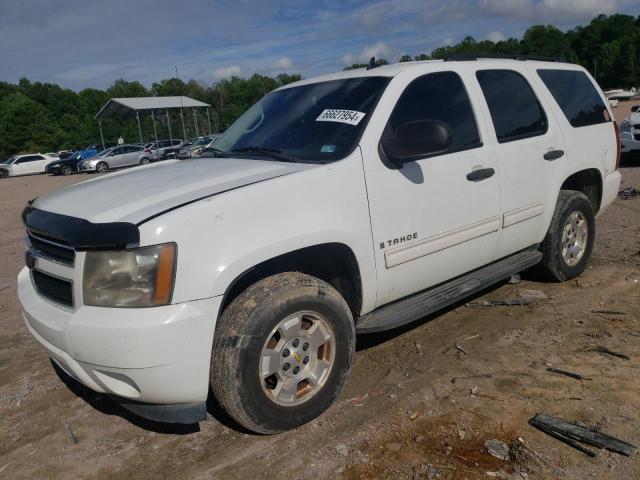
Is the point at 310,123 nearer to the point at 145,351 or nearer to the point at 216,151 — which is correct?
the point at 216,151

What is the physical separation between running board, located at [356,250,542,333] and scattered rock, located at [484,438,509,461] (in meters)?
0.85

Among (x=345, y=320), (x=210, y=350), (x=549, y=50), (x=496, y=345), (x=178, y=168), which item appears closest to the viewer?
(x=210, y=350)

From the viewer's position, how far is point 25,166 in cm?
3844

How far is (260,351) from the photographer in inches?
110

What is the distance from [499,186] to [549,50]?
342 ft

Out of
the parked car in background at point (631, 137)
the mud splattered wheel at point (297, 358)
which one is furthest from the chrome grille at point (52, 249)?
the parked car in background at point (631, 137)

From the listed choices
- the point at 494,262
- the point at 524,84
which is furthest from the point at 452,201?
the point at 524,84

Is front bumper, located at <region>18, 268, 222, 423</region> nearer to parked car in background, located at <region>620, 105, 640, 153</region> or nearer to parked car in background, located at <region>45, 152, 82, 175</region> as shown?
parked car in background, located at <region>620, 105, 640, 153</region>

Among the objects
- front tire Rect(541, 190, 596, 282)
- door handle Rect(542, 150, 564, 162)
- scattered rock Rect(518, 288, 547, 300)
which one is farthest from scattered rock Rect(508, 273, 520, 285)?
door handle Rect(542, 150, 564, 162)

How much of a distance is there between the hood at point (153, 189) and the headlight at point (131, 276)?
0.17 meters

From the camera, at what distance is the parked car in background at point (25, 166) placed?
38156 mm

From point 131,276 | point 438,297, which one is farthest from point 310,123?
point 131,276

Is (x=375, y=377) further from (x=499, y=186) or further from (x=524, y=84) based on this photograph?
(x=524, y=84)

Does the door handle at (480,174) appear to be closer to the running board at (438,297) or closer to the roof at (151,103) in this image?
the running board at (438,297)
